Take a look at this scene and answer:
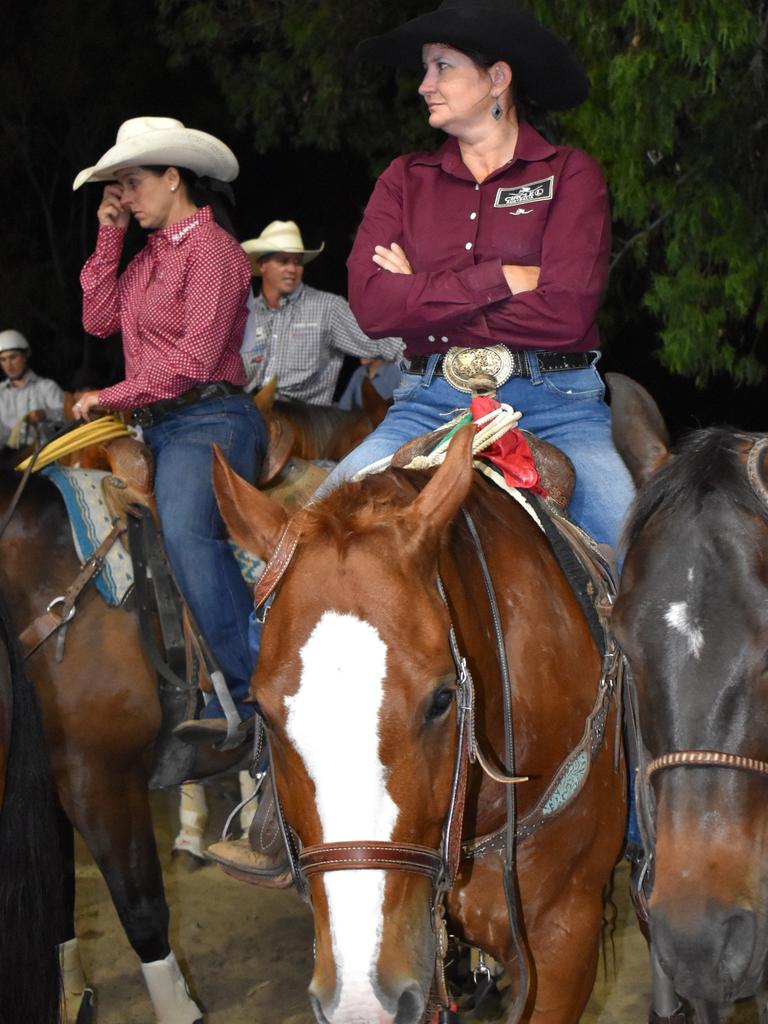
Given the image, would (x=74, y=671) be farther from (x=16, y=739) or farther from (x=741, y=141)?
(x=741, y=141)

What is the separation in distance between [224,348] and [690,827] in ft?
9.25

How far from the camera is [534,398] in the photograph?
3443mm

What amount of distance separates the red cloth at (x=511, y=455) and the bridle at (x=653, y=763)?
2.00 feet

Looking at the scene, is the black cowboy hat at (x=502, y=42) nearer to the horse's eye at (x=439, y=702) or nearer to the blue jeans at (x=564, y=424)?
the blue jeans at (x=564, y=424)

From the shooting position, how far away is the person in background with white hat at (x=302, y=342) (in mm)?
7594

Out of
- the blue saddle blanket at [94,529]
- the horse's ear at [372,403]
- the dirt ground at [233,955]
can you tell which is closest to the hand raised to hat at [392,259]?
the blue saddle blanket at [94,529]

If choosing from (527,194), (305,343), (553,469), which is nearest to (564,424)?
(553,469)

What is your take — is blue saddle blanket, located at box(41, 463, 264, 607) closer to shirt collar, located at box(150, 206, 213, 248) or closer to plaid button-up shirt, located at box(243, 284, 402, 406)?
shirt collar, located at box(150, 206, 213, 248)

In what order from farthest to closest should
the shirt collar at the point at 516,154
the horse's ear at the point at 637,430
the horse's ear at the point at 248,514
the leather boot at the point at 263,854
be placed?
the shirt collar at the point at 516,154 → the leather boot at the point at 263,854 → the horse's ear at the point at 637,430 → the horse's ear at the point at 248,514

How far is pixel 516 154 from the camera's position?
136 inches

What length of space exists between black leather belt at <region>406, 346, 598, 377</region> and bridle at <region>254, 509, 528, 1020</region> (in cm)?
110

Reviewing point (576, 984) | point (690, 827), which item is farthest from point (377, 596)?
point (576, 984)

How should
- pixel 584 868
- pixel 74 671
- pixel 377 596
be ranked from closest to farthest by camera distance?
1. pixel 377 596
2. pixel 584 868
3. pixel 74 671

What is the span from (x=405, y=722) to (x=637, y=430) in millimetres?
970
